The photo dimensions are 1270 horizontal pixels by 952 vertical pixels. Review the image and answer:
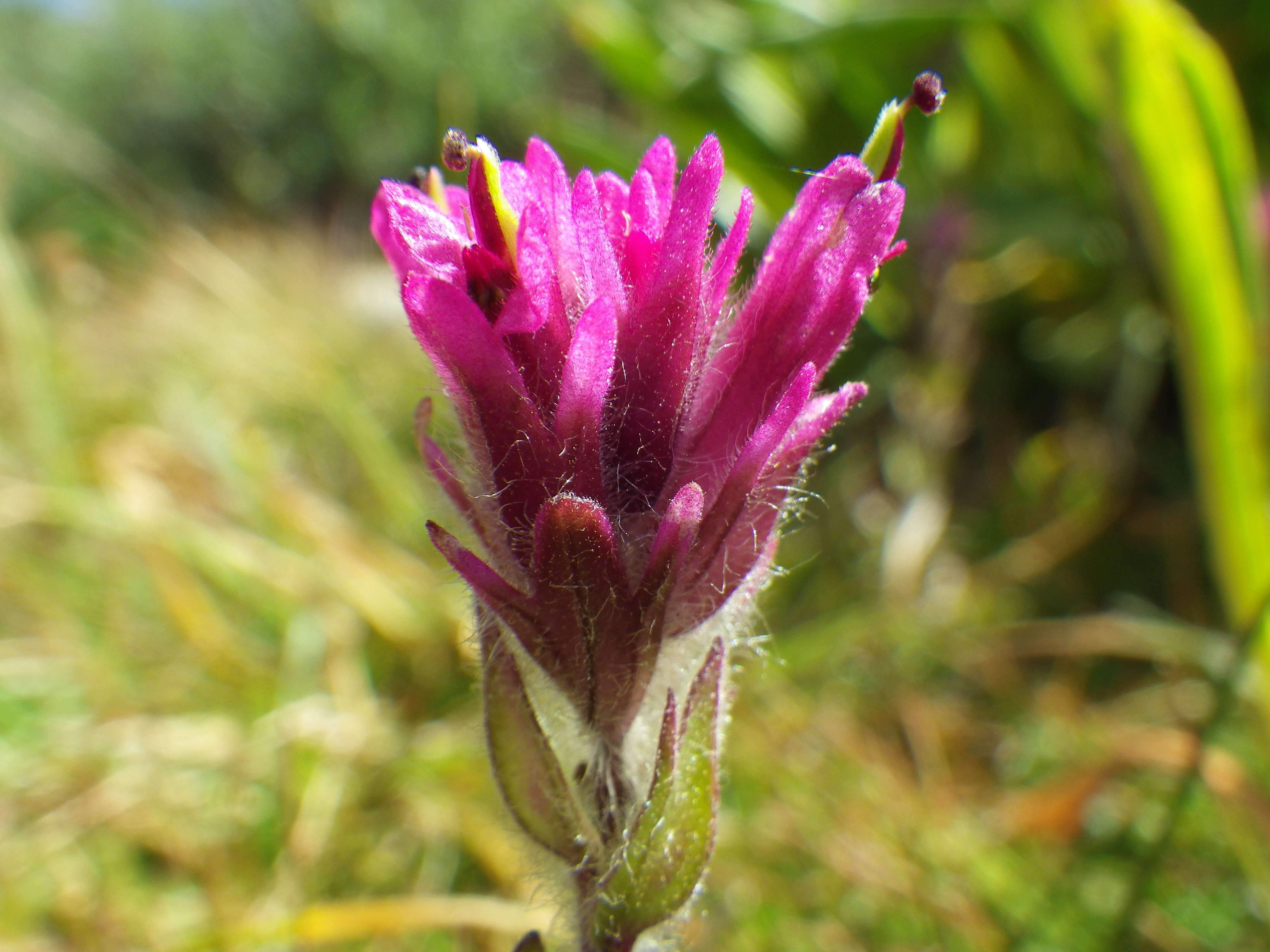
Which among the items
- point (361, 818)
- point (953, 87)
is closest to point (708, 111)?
point (953, 87)

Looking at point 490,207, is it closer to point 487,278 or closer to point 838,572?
point 487,278

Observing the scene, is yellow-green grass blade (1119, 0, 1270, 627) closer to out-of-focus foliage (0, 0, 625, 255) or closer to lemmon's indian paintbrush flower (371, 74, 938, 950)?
lemmon's indian paintbrush flower (371, 74, 938, 950)

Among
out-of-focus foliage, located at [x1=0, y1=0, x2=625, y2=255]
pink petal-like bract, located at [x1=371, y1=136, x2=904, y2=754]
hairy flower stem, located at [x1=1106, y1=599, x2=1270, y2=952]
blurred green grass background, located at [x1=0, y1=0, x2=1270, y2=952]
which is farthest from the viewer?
out-of-focus foliage, located at [x1=0, y1=0, x2=625, y2=255]

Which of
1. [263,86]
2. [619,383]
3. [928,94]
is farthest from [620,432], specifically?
[263,86]

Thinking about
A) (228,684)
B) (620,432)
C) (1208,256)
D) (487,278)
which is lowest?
(228,684)

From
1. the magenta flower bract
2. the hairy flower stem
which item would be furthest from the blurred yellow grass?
the hairy flower stem

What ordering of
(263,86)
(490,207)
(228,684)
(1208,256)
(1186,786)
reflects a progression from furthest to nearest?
(263,86)
(228,684)
(1208,256)
(1186,786)
(490,207)

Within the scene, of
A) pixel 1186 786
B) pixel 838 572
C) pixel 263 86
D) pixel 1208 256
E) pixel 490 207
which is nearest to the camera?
pixel 490 207
